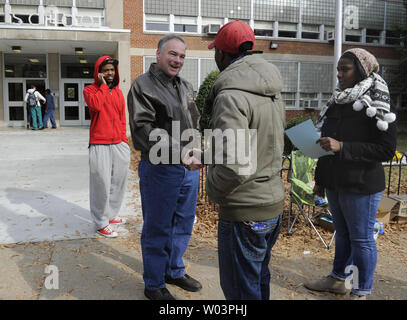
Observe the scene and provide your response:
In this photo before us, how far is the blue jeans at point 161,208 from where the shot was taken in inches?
121

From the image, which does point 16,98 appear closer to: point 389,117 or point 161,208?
point 161,208

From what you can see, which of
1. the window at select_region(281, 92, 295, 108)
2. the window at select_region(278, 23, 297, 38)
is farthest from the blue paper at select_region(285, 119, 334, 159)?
the window at select_region(278, 23, 297, 38)

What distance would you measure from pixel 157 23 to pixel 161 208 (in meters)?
18.9

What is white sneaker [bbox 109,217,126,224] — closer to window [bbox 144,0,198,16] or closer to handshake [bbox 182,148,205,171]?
handshake [bbox 182,148,205,171]

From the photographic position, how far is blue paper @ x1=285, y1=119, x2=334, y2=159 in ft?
10.4

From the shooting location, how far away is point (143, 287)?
3.45 meters

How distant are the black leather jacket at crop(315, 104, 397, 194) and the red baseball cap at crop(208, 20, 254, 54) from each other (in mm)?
1207

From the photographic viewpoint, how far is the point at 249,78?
2066 millimetres

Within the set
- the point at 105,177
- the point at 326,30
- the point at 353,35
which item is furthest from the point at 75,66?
the point at 105,177

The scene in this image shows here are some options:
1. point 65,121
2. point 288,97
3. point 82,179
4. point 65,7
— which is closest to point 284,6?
point 288,97

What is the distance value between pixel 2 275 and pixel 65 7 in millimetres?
18443

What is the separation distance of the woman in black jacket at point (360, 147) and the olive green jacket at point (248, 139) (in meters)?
0.87

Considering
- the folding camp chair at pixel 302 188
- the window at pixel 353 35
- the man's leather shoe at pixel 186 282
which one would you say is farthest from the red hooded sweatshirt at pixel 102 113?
the window at pixel 353 35

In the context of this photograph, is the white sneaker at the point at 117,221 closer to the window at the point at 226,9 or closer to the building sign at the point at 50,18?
the building sign at the point at 50,18
